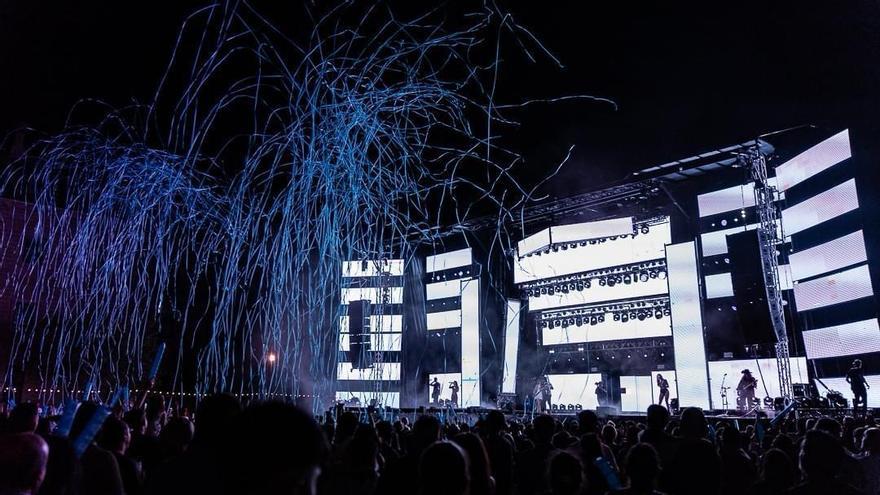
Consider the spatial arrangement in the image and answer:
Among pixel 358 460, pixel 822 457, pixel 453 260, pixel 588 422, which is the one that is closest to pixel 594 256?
pixel 453 260

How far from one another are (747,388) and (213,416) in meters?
16.5

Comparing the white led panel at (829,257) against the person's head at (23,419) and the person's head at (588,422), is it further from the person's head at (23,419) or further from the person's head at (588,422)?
the person's head at (23,419)

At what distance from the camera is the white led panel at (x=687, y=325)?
1777 centimetres

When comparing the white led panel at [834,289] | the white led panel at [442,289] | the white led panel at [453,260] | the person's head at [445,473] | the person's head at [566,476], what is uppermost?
the white led panel at [453,260]

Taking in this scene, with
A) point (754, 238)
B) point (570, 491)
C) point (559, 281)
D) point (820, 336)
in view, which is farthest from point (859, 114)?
point (570, 491)

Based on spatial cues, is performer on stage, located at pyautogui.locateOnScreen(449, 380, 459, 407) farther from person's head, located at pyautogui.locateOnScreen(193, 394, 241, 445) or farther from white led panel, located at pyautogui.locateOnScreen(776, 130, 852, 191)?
person's head, located at pyautogui.locateOnScreen(193, 394, 241, 445)

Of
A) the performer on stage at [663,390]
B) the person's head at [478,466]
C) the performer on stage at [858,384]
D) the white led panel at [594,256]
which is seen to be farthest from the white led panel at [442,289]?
the person's head at [478,466]

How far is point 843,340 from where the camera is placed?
1508 centimetres

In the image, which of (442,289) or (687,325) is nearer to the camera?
(687,325)

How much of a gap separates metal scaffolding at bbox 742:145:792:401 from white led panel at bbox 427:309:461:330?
11.6 m

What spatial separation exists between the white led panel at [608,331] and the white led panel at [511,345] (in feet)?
3.43

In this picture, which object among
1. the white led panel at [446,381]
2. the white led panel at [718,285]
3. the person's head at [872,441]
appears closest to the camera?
the person's head at [872,441]

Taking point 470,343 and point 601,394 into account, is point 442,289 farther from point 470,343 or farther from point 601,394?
point 601,394

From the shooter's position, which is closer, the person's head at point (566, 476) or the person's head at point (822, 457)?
the person's head at point (566, 476)
